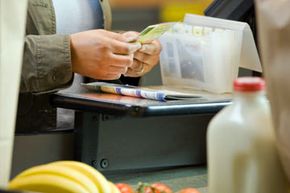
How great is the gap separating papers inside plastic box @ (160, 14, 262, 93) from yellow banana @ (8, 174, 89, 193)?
30.5 inches

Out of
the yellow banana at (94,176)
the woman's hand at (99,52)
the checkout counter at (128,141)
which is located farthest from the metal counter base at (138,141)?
the yellow banana at (94,176)

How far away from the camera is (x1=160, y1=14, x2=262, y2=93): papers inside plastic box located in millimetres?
1414

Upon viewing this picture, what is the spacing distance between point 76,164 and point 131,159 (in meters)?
0.54

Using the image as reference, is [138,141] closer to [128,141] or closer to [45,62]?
[128,141]

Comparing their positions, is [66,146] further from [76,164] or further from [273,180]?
[273,180]

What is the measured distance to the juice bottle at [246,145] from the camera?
677mm

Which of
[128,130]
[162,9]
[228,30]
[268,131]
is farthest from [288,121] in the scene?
[228,30]

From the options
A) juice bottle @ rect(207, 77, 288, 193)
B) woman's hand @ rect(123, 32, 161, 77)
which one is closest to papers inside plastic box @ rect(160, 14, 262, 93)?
woman's hand @ rect(123, 32, 161, 77)

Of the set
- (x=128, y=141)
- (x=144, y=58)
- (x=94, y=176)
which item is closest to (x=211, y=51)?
(x=144, y=58)

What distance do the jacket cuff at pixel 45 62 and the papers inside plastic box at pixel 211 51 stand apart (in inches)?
12.6

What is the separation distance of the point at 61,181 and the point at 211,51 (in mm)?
793

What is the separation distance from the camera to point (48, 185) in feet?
2.29

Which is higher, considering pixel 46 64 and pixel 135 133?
pixel 46 64

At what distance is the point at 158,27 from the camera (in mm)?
1324
